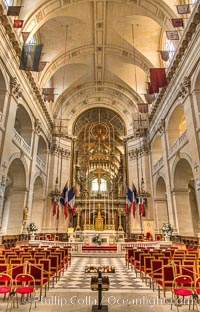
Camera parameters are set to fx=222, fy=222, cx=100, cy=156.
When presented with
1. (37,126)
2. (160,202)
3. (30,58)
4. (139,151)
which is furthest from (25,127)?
(160,202)

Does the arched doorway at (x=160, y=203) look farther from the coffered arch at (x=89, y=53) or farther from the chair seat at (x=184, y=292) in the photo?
the chair seat at (x=184, y=292)

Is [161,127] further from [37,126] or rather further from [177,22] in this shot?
[37,126]

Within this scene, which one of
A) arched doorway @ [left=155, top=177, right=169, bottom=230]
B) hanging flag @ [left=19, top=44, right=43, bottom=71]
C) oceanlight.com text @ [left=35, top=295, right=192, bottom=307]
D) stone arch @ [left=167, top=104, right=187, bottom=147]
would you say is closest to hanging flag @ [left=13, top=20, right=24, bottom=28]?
hanging flag @ [left=19, top=44, right=43, bottom=71]

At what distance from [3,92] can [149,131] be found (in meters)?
14.9

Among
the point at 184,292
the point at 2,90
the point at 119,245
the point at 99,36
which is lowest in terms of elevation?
the point at 184,292

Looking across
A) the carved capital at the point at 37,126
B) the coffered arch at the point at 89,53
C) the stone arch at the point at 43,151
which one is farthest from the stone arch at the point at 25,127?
the stone arch at the point at 43,151

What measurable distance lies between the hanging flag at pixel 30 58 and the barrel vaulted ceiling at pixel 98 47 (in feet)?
7.63

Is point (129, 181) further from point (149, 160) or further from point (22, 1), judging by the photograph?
point (22, 1)

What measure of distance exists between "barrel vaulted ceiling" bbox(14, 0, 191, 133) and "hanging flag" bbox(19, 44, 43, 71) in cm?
233

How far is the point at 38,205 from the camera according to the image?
21266 mm

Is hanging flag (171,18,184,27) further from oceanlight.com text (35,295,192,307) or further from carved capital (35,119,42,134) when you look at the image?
oceanlight.com text (35,295,192,307)

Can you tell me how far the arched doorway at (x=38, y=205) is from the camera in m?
20.7

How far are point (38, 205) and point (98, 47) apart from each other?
53.2ft

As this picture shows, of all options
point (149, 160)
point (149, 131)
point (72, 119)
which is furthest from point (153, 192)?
point (72, 119)
